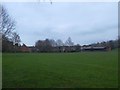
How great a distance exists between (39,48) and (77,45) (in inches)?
779

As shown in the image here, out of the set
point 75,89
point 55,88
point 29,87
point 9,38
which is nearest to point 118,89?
point 75,89

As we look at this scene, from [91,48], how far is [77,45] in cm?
1038

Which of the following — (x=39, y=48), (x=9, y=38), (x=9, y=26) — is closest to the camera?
(x=9, y=26)

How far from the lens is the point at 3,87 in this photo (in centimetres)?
1156

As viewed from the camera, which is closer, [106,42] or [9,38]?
[9,38]

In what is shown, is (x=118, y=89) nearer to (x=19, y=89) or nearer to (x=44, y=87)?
(x=44, y=87)

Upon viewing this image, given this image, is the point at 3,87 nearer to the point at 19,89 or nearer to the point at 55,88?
the point at 19,89

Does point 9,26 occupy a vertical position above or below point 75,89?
above

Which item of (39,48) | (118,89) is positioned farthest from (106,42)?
(118,89)

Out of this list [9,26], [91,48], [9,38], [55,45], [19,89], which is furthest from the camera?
[91,48]

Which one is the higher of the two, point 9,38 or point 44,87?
point 9,38

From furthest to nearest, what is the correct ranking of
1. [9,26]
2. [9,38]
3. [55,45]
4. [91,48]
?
[91,48], [55,45], [9,38], [9,26]

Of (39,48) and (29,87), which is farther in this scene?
(39,48)

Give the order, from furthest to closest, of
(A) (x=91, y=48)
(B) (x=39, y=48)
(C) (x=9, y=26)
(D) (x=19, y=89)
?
(A) (x=91, y=48) < (B) (x=39, y=48) < (C) (x=9, y=26) < (D) (x=19, y=89)
